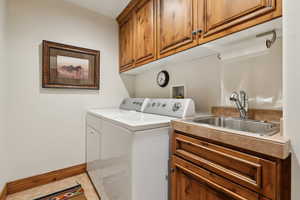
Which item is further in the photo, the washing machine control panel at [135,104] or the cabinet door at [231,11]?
the washing machine control panel at [135,104]

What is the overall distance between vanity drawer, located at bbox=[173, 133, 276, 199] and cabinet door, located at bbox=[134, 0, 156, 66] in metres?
1.00

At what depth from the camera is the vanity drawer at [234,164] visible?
1.87 ft

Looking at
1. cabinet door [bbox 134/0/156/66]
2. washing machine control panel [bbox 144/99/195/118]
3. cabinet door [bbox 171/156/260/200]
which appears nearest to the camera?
cabinet door [bbox 171/156/260/200]

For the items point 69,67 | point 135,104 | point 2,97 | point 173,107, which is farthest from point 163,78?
point 2,97

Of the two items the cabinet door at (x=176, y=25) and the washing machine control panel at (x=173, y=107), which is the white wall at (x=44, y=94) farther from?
the cabinet door at (x=176, y=25)

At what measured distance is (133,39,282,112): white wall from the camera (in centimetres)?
98

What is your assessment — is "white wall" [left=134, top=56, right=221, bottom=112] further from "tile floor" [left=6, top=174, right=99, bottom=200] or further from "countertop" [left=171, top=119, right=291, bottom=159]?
"tile floor" [left=6, top=174, right=99, bottom=200]

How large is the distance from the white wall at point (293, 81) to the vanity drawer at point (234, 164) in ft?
0.33

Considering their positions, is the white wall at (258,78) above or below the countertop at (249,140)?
above

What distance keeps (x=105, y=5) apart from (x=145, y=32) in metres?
0.84

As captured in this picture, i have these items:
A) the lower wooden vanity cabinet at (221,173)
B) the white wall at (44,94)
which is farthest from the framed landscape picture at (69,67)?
the lower wooden vanity cabinet at (221,173)

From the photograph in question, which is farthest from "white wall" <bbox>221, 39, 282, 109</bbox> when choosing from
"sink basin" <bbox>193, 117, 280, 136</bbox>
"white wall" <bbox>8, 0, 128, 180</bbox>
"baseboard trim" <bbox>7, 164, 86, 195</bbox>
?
"baseboard trim" <bbox>7, 164, 86, 195</bbox>

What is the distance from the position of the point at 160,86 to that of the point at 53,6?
1.75 m

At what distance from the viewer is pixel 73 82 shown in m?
1.93
